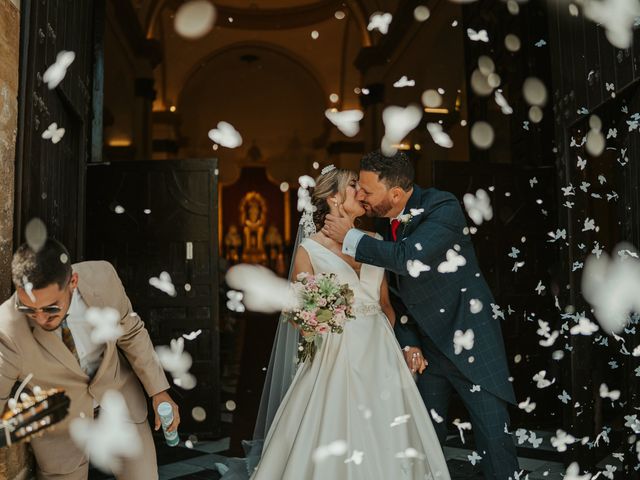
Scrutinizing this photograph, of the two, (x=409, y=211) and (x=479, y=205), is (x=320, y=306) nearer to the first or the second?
(x=409, y=211)

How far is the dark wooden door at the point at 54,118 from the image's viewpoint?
2480 mm

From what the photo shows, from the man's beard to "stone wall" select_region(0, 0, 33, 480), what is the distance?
1.51 m

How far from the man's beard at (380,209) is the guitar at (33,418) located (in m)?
1.74

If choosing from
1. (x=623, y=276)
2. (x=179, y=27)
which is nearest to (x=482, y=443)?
(x=623, y=276)

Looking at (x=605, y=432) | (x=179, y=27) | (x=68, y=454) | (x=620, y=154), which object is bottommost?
(x=605, y=432)

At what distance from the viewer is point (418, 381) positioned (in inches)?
120

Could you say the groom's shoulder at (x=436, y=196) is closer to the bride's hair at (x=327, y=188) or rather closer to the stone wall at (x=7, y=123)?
the bride's hair at (x=327, y=188)

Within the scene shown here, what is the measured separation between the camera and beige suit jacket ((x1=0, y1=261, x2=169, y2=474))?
79.8 inches

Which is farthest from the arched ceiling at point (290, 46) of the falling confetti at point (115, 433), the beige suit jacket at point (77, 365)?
the falling confetti at point (115, 433)

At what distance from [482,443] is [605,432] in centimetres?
133

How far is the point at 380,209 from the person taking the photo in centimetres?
298

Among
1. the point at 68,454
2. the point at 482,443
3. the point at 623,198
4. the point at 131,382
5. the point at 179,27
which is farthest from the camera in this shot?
the point at 179,27

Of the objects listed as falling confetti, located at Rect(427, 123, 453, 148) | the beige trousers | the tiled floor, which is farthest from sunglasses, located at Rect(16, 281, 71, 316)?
falling confetti, located at Rect(427, 123, 453, 148)

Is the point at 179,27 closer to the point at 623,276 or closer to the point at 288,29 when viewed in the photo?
the point at 288,29
